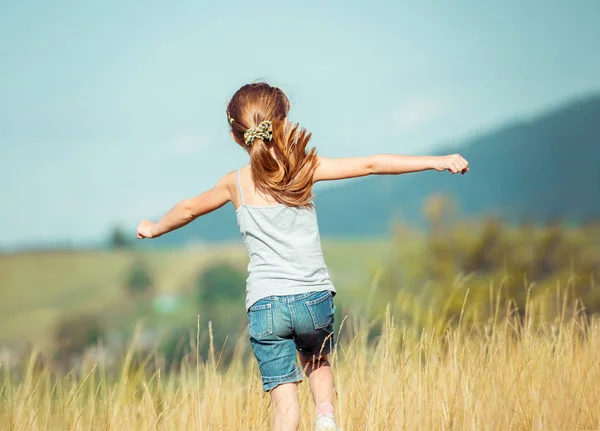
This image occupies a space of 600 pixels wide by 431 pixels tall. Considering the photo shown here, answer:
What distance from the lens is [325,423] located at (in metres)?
2.66

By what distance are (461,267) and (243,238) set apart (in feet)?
59.8

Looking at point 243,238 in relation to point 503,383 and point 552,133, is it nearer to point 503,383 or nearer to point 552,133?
point 503,383

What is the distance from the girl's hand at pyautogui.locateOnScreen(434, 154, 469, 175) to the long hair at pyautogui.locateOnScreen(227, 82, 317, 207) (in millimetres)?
439

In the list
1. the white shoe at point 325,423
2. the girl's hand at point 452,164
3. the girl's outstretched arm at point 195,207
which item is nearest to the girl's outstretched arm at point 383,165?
the girl's hand at point 452,164

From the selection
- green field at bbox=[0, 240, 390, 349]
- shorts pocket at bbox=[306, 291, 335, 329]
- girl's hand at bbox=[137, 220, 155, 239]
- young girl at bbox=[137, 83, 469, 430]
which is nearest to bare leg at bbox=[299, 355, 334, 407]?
young girl at bbox=[137, 83, 469, 430]

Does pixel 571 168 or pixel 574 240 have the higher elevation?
pixel 571 168

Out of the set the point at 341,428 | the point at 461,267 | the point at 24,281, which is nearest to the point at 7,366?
the point at 341,428

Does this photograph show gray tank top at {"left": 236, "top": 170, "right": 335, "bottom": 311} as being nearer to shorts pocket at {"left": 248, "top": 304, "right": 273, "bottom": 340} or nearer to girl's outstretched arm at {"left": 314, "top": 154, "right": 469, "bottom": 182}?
shorts pocket at {"left": 248, "top": 304, "right": 273, "bottom": 340}

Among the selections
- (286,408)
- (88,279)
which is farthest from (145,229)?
(88,279)

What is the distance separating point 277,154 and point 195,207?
0.38 metres

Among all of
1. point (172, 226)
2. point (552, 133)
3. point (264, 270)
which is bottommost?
point (264, 270)

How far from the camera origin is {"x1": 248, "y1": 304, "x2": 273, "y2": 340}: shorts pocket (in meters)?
2.53

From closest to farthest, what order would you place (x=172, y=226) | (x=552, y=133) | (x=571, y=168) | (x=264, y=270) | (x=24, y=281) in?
(x=264, y=270), (x=172, y=226), (x=24, y=281), (x=571, y=168), (x=552, y=133)

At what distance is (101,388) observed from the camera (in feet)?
11.1
